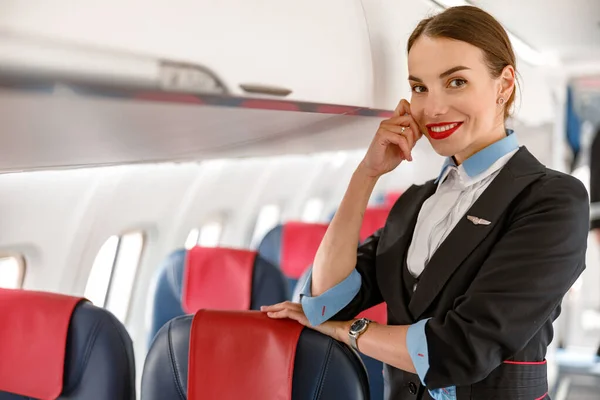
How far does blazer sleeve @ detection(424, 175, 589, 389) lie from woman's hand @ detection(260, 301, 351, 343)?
0.28m

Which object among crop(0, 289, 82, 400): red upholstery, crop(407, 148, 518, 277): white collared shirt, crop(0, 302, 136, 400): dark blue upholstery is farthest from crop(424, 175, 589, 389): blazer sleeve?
crop(0, 289, 82, 400): red upholstery

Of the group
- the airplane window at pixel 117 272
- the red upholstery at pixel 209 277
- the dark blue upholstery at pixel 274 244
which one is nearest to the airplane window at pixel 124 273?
the airplane window at pixel 117 272

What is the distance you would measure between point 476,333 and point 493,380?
0.69 ft

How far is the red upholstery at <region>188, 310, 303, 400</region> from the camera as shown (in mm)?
1684

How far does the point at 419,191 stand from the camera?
1.87 m

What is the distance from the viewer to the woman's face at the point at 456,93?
1552 millimetres

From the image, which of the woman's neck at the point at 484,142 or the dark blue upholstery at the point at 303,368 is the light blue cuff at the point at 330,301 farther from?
the woman's neck at the point at 484,142

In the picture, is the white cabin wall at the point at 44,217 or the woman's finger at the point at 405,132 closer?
the woman's finger at the point at 405,132

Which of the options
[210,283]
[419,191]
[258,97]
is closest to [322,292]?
[419,191]

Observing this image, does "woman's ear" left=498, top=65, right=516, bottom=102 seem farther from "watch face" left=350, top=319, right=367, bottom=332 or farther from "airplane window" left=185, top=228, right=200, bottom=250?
"airplane window" left=185, top=228, right=200, bottom=250

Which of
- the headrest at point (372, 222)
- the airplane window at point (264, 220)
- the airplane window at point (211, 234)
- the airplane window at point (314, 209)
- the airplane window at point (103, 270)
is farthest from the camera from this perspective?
the airplane window at point (314, 209)

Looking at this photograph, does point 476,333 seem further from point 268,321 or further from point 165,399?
point 165,399

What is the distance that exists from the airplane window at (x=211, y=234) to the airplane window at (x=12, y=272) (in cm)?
219

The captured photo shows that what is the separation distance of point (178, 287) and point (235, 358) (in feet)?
4.55
